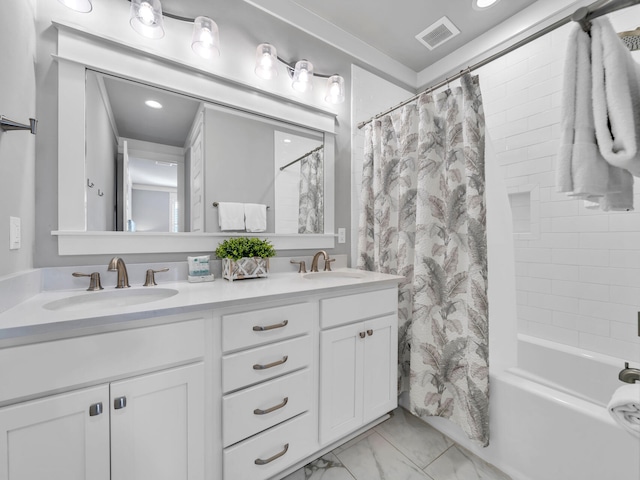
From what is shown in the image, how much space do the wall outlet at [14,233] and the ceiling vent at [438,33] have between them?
2584 mm

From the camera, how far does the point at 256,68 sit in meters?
1.61

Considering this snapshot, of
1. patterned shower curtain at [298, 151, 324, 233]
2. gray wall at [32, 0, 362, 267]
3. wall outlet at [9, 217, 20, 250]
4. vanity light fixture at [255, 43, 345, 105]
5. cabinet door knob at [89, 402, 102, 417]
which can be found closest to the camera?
cabinet door knob at [89, 402, 102, 417]

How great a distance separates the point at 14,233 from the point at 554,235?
276cm

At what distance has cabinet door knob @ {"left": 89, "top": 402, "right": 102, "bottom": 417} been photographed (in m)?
0.77

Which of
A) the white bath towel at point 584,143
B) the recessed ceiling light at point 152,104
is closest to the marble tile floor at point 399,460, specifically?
the white bath towel at point 584,143

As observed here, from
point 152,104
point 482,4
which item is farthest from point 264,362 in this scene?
point 482,4

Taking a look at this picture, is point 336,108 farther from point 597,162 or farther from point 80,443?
point 80,443

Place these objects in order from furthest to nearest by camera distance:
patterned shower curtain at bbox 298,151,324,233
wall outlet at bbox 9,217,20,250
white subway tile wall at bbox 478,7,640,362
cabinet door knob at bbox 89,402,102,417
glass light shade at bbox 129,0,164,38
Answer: patterned shower curtain at bbox 298,151,324,233 < white subway tile wall at bbox 478,7,640,362 < glass light shade at bbox 129,0,164,38 < wall outlet at bbox 9,217,20,250 < cabinet door knob at bbox 89,402,102,417

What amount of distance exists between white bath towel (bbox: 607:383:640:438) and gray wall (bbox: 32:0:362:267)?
1511 millimetres

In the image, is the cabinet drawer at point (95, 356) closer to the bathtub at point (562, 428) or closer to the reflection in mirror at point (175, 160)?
the reflection in mirror at point (175, 160)

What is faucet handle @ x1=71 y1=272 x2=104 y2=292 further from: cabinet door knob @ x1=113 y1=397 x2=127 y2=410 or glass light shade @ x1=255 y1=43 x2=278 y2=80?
glass light shade @ x1=255 y1=43 x2=278 y2=80

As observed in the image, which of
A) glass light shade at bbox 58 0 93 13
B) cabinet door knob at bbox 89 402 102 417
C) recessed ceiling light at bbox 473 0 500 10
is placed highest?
recessed ceiling light at bbox 473 0 500 10

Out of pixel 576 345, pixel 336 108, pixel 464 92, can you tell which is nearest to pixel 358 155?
pixel 336 108

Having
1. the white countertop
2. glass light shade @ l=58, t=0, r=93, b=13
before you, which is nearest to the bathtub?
the white countertop
